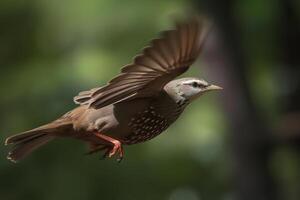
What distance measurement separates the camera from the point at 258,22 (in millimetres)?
8312

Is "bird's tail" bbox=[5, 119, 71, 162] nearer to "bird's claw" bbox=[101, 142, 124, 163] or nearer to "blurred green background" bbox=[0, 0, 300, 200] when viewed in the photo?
"bird's claw" bbox=[101, 142, 124, 163]

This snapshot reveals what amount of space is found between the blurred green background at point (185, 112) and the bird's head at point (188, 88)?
3592mm

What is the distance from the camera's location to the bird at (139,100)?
8.28ft

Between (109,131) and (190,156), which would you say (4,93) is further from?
(109,131)

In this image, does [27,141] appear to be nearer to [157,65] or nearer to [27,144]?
[27,144]

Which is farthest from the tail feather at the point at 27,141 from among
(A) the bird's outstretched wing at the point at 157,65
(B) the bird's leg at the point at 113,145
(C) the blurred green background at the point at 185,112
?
(C) the blurred green background at the point at 185,112

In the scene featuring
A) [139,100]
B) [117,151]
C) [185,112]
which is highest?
[139,100]

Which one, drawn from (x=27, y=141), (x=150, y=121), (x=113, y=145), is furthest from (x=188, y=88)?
(x=27, y=141)

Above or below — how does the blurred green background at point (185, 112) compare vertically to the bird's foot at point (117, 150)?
below

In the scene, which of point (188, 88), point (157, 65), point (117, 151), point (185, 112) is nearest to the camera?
point (157, 65)

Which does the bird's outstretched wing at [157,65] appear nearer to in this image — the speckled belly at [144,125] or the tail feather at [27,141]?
the speckled belly at [144,125]

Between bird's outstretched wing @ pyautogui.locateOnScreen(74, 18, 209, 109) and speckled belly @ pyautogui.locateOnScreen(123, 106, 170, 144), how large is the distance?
8cm

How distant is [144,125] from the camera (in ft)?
9.23

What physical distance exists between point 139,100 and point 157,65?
0.74ft
